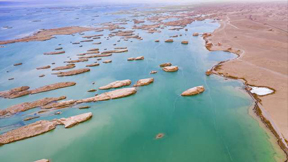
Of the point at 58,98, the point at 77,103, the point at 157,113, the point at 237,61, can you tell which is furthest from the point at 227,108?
the point at 58,98

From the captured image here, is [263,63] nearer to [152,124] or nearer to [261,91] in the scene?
[261,91]

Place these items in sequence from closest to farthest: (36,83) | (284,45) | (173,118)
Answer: (173,118) → (36,83) → (284,45)

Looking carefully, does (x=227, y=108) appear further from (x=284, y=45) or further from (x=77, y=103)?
(x=284, y=45)

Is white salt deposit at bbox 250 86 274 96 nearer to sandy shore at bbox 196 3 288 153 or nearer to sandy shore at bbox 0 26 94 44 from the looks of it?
sandy shore at bbox 196 3 288 153

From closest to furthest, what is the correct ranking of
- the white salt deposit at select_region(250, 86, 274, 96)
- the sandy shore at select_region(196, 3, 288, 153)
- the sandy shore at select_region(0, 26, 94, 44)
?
the sandy shore at select_region(196, 3, 288, 153)
the white salt deposit at select_region(250, 86, 274, 96)
the sandy shore at select_region(0, 26, 94, 44)

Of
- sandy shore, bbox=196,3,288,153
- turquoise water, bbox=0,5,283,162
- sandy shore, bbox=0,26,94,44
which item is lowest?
turquoise water, bbox=0,5,283,162

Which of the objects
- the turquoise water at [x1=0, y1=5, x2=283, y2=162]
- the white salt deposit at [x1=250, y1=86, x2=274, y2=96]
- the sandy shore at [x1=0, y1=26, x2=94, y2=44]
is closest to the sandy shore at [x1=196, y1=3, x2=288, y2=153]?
the white salt deposit at [x1=250, y1=86, x2=274, y2=96]

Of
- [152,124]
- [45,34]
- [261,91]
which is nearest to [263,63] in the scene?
[261,91]

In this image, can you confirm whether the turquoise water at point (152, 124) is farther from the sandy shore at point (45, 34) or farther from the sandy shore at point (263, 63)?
the sandy shore at point (45, 34)
